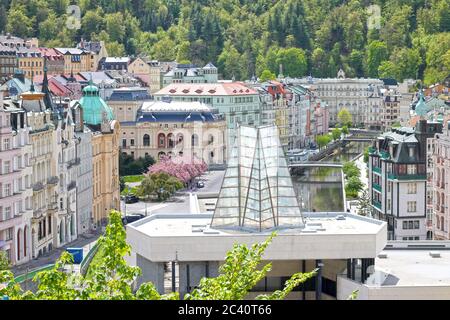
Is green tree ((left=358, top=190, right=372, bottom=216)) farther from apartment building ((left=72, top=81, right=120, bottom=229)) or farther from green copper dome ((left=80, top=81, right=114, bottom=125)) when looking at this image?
green copper dome ((left=80, top=81, right=114, bottom=125))

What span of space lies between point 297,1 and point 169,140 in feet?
194

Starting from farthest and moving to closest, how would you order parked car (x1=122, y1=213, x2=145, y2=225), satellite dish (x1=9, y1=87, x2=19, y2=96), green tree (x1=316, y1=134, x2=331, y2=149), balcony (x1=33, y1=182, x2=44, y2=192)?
green tree (x1=316, y1=134, x2=331, y2=149)
satellite dish (x1=9, y1=87, x2=19, y2=96)
parked car (x1=122, y1=213, x2=145, y2=225)
balcony (x1=33, y1=182, x2=44, y2=192)

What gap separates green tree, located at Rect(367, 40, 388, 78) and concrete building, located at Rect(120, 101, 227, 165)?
4785 centimetres

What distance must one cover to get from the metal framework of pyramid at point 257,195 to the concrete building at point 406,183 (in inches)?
737

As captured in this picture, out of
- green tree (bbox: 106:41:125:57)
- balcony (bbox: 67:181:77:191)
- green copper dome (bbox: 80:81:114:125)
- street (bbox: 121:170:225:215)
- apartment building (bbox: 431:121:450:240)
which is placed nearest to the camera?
apartment building (bbox: 431:121:450:240)

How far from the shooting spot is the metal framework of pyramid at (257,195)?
80.8 feet

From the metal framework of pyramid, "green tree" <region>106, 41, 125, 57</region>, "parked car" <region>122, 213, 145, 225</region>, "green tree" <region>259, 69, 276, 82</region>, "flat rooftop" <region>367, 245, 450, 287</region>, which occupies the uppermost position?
"green tree" <region>106, 41, 125, 57</region>

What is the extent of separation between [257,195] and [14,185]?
16275mm

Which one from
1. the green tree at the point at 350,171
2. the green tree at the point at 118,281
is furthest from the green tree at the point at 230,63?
the green tree at the point at 118,281

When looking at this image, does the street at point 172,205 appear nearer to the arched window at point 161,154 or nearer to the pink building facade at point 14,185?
the arched window at point 161,154

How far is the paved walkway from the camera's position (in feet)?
124

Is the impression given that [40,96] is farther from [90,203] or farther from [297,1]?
[297,1]

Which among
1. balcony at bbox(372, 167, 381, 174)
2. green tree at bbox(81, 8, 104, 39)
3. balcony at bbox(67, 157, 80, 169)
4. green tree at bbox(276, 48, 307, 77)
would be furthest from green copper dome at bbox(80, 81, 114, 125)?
green tree at bbox(276, 48, 307, 77)

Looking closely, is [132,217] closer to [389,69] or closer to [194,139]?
[194,139]
